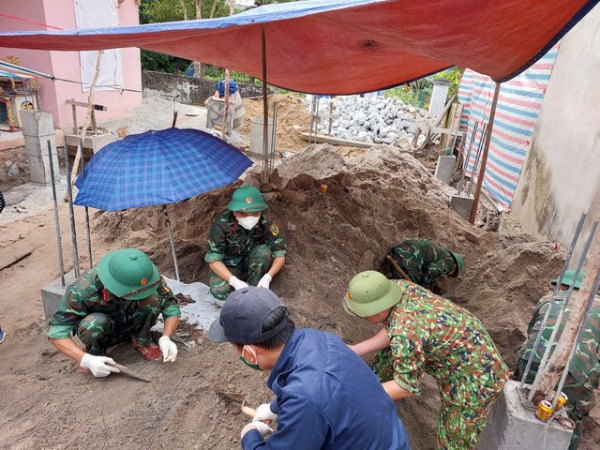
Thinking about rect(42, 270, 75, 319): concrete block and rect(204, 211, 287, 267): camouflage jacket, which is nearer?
rect(42, 270, 75, 319): concrete block

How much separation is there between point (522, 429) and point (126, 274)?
89.0 inches

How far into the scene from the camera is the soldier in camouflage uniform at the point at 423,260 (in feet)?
13.1

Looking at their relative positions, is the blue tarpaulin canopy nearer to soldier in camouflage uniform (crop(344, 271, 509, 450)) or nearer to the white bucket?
soldier in camouflage uniform (crop(344, 271, 509, 450))

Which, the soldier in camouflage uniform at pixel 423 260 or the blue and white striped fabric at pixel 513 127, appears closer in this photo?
the soldier in camouflage uniform at pixel 423 260

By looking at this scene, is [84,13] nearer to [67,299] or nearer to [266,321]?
[67,299]

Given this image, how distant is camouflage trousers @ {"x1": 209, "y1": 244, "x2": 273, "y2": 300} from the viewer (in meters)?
3.73

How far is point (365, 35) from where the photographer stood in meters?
3.44

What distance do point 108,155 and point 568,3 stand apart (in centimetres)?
336

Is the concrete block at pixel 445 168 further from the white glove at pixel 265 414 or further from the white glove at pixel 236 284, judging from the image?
the white glove at pixel 265 414

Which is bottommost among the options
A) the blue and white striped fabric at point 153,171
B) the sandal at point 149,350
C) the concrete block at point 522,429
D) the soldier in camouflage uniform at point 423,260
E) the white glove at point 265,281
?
the sandal at point 149,350

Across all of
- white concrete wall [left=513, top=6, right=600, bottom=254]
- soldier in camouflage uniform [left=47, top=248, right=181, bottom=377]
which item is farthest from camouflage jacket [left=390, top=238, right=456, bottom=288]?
soldier in camouflage uniform [left=47, top=248, right=181, bottom=377]

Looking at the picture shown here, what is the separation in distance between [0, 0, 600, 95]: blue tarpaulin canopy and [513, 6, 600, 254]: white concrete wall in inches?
63.3

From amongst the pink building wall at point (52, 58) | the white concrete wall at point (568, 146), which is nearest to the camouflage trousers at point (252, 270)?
the white concrete wall at point (568, 146)

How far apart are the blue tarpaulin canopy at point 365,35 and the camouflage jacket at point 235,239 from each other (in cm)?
156
